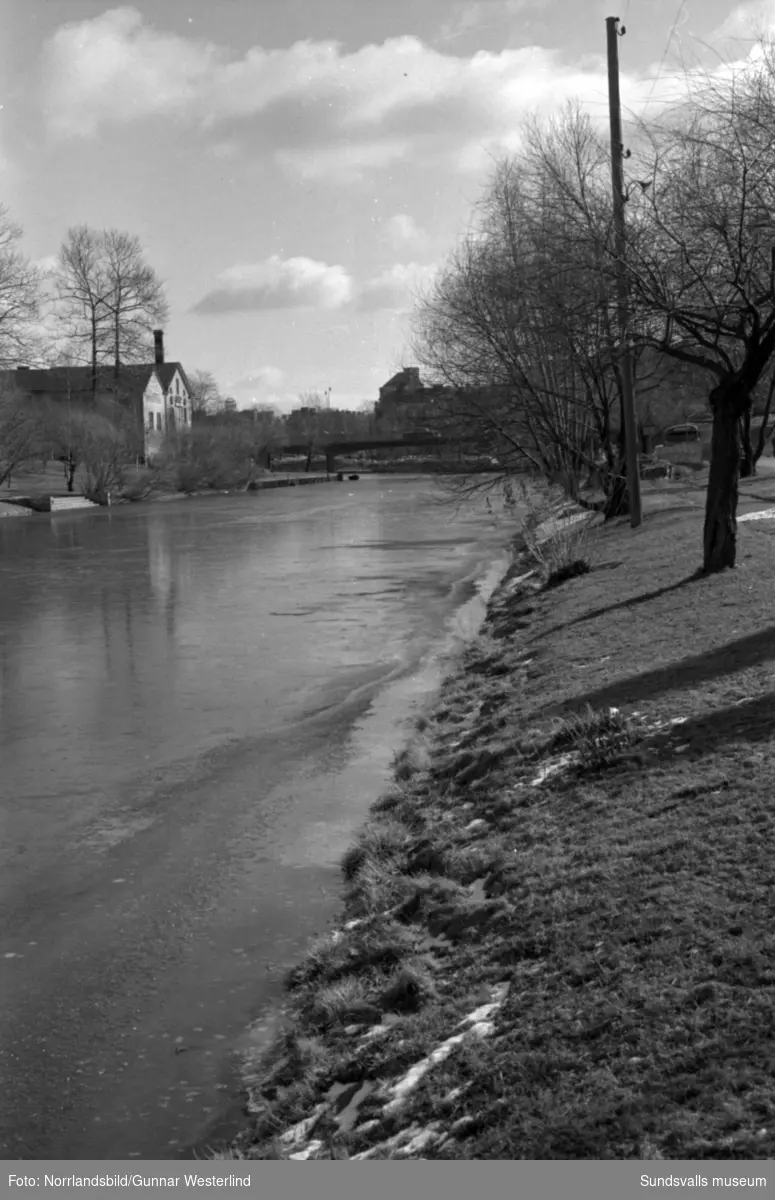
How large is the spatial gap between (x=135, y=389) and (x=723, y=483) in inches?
3058

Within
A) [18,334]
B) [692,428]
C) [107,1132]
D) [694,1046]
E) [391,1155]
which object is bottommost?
[107,1132]

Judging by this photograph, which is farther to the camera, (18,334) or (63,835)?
(18,334)

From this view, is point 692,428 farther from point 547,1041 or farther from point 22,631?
point 547,1041

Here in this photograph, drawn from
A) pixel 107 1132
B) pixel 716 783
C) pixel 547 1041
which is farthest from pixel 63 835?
pixel 547 1041

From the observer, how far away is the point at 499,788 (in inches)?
371

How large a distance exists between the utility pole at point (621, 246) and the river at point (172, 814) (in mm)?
3857

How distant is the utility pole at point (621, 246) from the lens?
13.6 m

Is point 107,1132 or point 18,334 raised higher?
point 18,334

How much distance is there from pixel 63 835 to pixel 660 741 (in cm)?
493

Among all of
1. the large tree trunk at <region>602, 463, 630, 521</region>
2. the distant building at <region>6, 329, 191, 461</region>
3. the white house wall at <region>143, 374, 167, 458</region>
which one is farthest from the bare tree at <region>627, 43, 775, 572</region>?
the white house wall at <region>143, 374, 167, 458</region>

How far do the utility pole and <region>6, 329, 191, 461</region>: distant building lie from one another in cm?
5078

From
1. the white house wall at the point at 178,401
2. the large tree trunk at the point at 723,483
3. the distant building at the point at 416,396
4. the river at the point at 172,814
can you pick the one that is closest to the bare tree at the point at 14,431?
the distant building at the point at 416,396

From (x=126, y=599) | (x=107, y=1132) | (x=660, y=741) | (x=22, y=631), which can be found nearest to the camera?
(x=107, y=1132)

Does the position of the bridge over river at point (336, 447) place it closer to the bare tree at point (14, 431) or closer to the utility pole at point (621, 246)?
the bare tree at point (14, 431)
